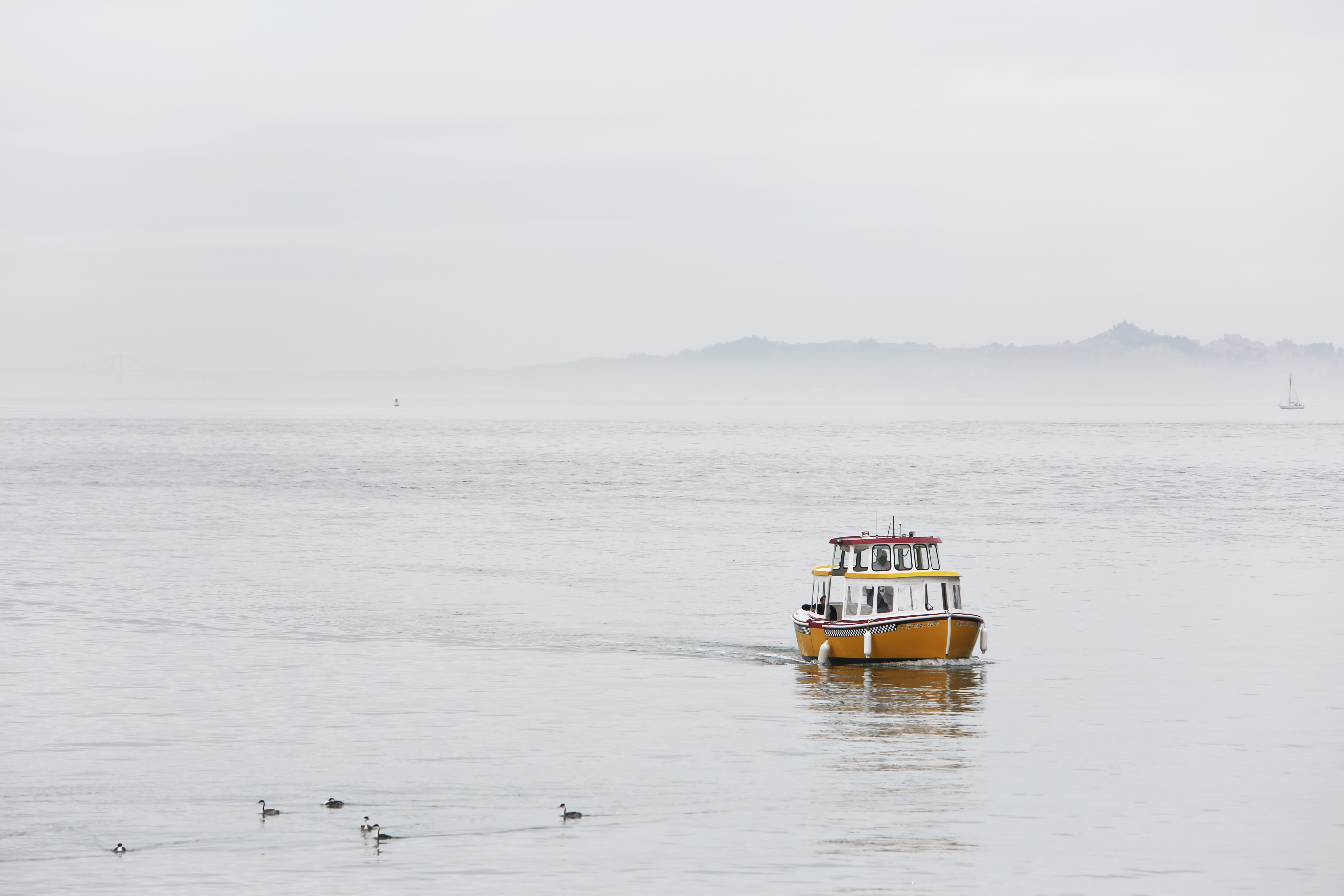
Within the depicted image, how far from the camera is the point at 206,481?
510 ft

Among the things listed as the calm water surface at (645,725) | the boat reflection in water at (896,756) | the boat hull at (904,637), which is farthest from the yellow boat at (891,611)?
the calm water surface at (645,725)

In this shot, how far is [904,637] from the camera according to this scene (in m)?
46.6

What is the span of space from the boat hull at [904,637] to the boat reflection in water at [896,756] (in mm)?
417

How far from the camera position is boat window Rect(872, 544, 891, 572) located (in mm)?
47531

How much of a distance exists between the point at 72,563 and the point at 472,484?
7536 centimetres

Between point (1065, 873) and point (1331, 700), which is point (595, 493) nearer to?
point (1331, 700)

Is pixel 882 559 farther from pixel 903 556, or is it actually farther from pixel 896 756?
pixel 896 756

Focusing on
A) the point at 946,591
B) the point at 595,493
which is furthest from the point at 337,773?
the point at 595,493

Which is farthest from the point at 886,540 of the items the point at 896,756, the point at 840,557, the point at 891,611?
the point at 896,756

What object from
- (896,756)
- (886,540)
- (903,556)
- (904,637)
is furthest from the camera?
(903,556)

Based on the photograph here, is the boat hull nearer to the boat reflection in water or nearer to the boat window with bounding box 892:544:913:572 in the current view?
the boat reflection in water

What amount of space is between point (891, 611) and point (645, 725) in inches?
478

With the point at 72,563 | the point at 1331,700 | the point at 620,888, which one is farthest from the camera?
the point at 72,563

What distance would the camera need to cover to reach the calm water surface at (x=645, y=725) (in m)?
26.7
